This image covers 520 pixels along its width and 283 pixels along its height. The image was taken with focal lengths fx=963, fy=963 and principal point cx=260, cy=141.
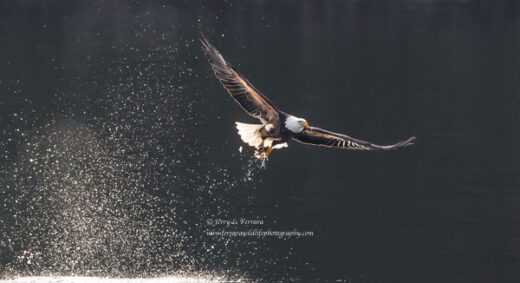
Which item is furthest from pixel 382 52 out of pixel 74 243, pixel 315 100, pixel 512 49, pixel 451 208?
pixel 74 243

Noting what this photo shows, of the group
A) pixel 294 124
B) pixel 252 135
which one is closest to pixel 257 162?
pixel 252 135

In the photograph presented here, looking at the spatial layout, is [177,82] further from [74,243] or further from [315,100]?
[74,243]

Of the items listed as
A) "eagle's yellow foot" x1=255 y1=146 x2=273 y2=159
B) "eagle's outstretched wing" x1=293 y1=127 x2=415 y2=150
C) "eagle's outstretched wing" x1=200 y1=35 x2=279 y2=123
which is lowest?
"eagle's yellow foot" x1=255 y1=146 x2=273 y2=159

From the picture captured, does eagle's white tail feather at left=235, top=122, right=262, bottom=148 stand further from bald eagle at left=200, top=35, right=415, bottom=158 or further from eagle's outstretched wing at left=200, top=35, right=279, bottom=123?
eagle's outstretched wing at left=200, top=35, right=279, bottom=123

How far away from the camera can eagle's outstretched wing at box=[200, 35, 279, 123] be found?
1195 centimetres

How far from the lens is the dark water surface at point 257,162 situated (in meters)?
15.7

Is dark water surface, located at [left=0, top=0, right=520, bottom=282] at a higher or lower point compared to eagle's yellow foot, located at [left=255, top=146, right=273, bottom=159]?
higher

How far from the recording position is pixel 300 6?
136ft

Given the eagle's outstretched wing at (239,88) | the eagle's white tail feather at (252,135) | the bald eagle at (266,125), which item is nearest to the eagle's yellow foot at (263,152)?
the bald eagle at (266,125)

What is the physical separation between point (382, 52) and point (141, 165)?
1543 centimetres

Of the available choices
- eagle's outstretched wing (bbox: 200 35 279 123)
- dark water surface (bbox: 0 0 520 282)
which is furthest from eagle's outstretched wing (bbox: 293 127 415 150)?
dark water surface (bbox: 0 0 520 282)

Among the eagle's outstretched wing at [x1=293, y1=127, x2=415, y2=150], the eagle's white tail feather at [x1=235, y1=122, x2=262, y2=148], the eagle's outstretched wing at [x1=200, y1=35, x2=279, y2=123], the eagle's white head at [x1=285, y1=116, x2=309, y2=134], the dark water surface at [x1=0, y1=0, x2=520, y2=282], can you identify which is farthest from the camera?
the dark water surface at [x1=0, y1=0, x2=520, y2=282]

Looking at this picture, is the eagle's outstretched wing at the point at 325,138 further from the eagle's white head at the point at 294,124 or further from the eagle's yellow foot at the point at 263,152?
the eagle's yellow foot at the point at 263,152

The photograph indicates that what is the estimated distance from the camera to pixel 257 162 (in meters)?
21.0
